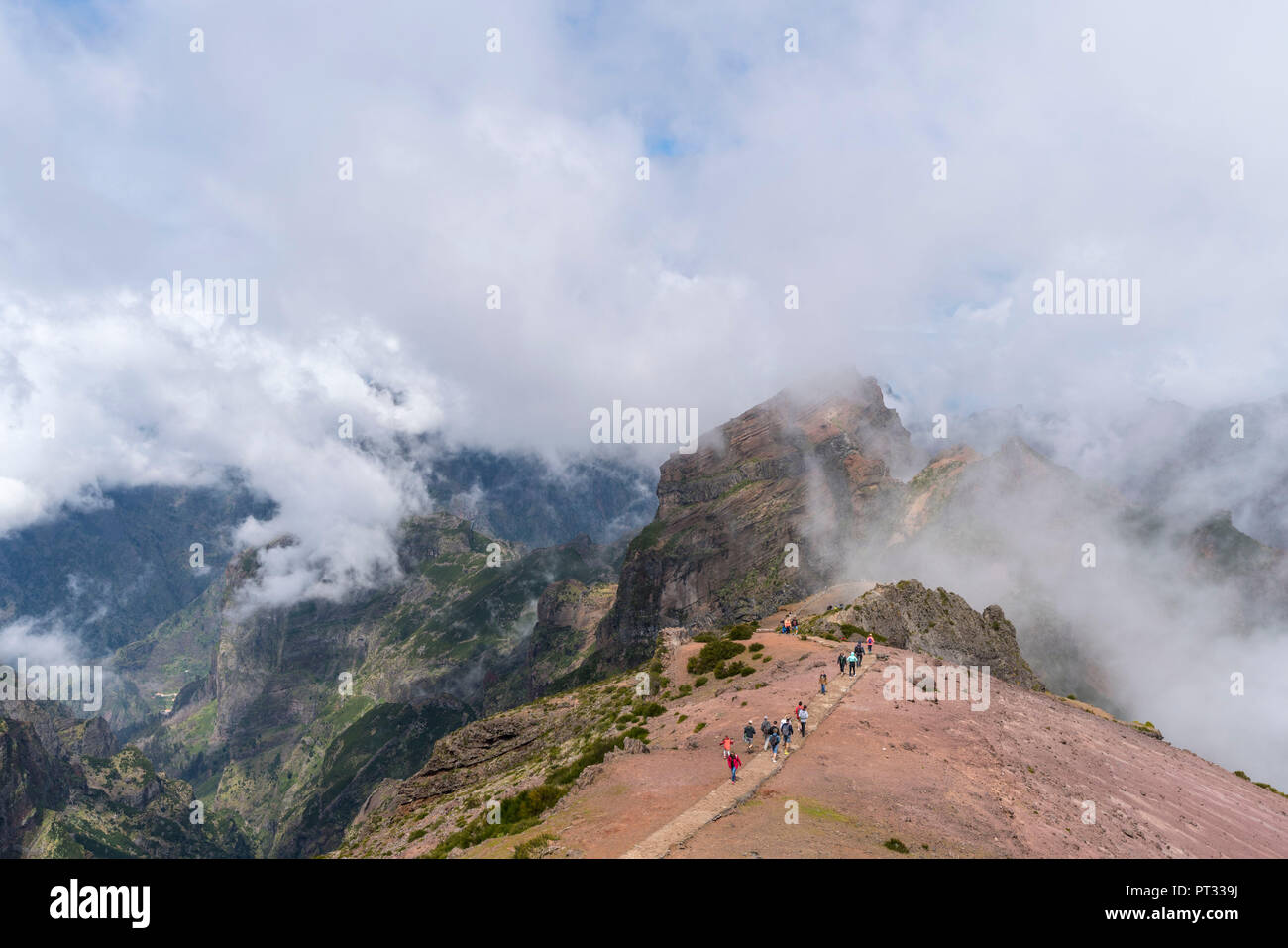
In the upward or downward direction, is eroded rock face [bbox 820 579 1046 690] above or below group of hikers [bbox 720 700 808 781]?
below

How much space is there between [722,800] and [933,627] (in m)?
62.7

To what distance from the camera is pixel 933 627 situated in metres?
80.5

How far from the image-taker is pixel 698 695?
2237 inches

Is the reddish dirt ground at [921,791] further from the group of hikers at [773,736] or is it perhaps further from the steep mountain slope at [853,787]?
the group of hikers at [773,736]

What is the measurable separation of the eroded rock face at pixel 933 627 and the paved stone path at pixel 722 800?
118ft

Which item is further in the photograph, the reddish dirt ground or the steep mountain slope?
the steep mountain slope

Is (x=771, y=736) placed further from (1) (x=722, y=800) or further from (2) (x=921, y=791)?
(2) (x=921, y=791)

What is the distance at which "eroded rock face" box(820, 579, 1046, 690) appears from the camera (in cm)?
7612

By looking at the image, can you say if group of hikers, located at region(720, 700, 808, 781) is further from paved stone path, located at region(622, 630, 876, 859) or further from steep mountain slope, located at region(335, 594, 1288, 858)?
steep mountain slope, located at region(335, 594, 1288, 858)

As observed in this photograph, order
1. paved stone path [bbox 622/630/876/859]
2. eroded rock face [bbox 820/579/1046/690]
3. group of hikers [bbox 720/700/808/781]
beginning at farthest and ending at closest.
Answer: eroded rock face [bbox 820/579/1046/690] < group of hikers [bbox 720/700/808/781] < paved stone path [bbox 622/630/876/859]

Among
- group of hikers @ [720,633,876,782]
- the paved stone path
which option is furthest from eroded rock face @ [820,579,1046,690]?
group of hikers @ [720,633,876,782]

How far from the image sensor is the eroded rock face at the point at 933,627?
7612 cm

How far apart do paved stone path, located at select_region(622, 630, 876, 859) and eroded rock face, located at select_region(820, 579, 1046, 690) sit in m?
35.9

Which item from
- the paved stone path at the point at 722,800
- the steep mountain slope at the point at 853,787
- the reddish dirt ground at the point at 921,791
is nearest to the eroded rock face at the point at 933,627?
the steep mountain slope at the point at 853,787
